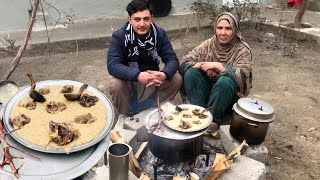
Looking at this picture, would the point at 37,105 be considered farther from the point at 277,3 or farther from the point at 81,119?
the point at 277,3

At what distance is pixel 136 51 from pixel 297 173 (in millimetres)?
2126

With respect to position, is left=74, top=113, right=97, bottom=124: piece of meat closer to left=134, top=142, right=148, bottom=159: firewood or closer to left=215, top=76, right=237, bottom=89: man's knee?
left=134, top=142, right=148, bottom=159: firewood

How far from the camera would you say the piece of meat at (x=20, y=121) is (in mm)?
2078

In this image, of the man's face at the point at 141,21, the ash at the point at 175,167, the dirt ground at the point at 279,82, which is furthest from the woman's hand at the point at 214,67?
the dirt ground at the point at 279,82

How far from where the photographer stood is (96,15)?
7523mm

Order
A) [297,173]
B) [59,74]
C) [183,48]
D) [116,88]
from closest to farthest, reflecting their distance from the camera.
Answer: [297,173] → [116,88] → [59,74] → [183,48]

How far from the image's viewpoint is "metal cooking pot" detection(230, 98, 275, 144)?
2985 millimetres

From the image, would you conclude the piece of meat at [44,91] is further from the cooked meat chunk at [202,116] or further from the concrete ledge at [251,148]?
→ the concrete ledge at [251,148]

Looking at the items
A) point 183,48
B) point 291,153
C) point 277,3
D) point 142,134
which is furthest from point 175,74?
point 277,3

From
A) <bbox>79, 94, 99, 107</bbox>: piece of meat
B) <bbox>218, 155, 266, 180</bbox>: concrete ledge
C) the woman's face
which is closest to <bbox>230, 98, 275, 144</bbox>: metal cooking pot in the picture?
<bbox>218, 155, 266, 180</bbox>: concrete ledge

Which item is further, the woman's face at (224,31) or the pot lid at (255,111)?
the woman's face at (224,31)

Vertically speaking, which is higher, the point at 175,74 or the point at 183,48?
the point at 175,74

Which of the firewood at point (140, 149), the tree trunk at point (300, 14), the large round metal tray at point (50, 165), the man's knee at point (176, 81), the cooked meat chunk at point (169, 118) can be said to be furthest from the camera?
the tree trunk at point (300, 14)

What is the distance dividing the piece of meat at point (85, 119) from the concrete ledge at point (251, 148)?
159cm
